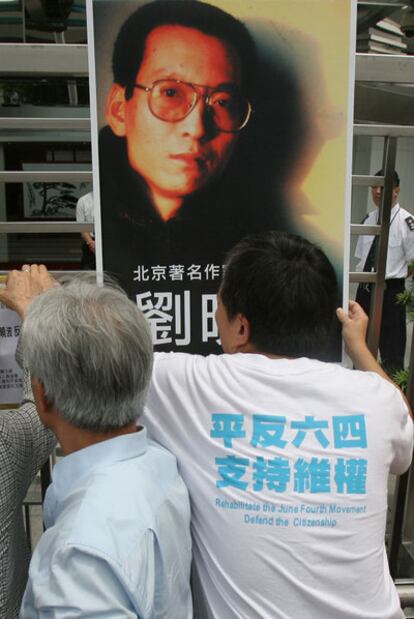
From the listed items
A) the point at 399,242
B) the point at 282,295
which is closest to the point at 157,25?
the point at 282,295

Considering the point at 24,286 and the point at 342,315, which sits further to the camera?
the point at 342,315

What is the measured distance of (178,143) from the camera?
1.90 meters

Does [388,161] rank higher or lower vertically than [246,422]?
higher

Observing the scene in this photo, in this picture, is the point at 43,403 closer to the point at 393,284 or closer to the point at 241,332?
the point at 241,332

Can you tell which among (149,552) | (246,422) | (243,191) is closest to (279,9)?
(243,191)

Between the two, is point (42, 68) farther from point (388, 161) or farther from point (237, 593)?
point (237, 593)

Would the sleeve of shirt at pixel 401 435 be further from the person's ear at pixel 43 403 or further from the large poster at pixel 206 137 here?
the person's ear at pixel 43 403

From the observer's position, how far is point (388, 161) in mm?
2256

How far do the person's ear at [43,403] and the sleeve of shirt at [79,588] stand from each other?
0.27 m

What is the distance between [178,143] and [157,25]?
35 cm

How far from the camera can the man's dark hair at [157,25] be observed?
181 cm

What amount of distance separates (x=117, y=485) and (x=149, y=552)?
0.41 ft

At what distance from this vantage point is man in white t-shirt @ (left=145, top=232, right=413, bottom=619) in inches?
49.8

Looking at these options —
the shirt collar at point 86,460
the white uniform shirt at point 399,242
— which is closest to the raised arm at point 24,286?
the shirt collar at point 86,460
